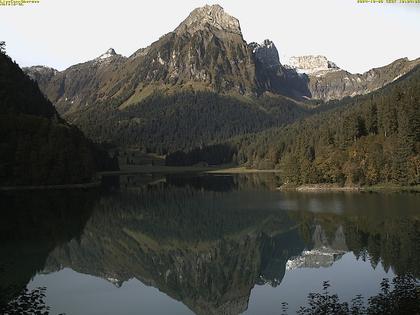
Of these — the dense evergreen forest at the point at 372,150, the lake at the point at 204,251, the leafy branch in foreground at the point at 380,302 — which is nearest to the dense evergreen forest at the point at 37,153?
the lake at the point at 204,251

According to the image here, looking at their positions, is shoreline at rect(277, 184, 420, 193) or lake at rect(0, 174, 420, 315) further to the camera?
shoreline at rect(277, 184, 420, 193)

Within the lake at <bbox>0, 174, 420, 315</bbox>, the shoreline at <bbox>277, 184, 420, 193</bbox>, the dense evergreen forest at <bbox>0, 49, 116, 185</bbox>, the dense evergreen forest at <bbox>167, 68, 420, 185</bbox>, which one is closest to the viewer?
the lake at <bbox>0, 174, 420, 315</bbox>

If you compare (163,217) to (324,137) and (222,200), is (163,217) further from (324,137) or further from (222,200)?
(324,137)

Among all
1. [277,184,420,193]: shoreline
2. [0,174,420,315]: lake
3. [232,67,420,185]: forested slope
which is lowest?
[0,174,420,315]: lake

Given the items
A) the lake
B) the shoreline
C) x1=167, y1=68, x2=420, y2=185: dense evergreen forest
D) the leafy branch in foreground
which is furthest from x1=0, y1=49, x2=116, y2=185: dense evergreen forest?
the leafy branch in foreground

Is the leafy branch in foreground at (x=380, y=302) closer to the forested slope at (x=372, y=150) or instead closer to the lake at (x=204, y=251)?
the lake at (x=204, y=251)

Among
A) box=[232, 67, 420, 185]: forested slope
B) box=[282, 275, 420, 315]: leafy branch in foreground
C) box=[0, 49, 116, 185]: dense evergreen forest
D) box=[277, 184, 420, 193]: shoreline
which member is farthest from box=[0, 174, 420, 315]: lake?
box=[0, 49, 116, 185]: dense evergreen forest

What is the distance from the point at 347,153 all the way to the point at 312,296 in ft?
352

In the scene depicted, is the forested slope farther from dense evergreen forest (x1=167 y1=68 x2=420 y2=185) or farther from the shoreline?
the shoreline

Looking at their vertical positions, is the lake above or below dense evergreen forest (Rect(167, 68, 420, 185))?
below

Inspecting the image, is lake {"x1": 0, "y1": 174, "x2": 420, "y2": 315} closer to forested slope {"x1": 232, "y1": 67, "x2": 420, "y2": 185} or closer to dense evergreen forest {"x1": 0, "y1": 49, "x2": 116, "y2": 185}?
forested slope {"x1": 232, "y1": 67, "x2": 420, "y2": 185}

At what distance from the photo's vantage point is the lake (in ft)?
152

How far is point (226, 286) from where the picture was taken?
170ft

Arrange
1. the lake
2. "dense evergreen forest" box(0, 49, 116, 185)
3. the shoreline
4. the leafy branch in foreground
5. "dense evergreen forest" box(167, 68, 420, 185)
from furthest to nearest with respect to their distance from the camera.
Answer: "dense evergreen forest" box(0, 49, 116, 185)
"dense evergreen forest" box(167, 68, 420, 185)
the shoreline
the lake
the leafy branch in foreground
